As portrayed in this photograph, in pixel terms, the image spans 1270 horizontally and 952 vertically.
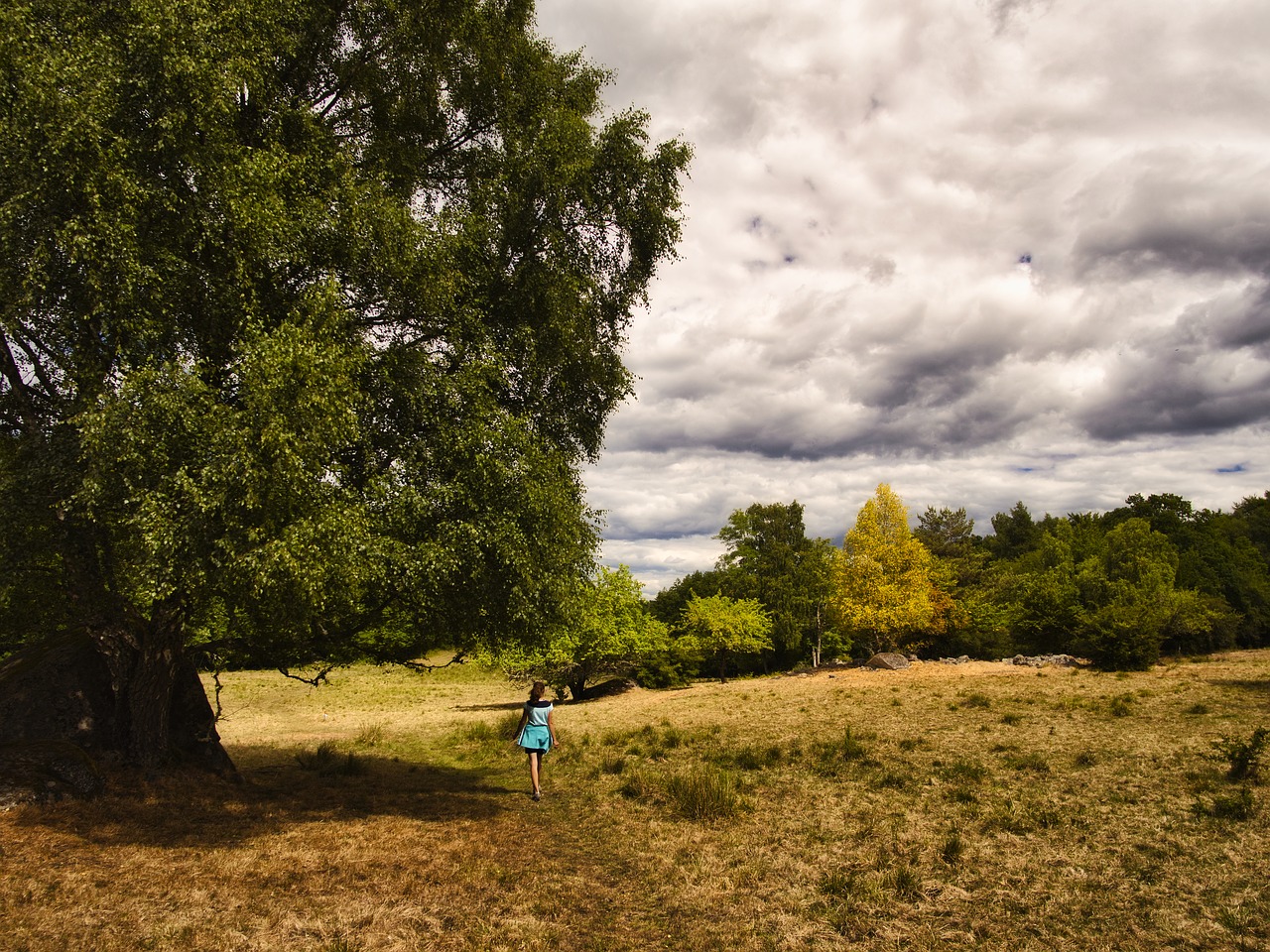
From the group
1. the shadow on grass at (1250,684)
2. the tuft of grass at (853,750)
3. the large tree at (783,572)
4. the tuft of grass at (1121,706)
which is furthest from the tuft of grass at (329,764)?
the large tree at (783,572)

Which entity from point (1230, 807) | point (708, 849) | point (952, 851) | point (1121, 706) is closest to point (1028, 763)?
point (1230, 807)

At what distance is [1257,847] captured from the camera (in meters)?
7.22

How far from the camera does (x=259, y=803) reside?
11461mm

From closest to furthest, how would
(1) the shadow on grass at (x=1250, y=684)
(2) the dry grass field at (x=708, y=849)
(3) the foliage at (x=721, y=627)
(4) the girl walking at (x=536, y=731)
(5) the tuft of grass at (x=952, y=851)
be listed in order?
(2) the dry grass field at (x=708, y=849) → (5) the tuft of grass at (x=952, y=851) → (4) the girl walking at (x=536, y=731) → (1) the shadow on grass at (x=1250, y=684) → (3) the foliage at (x=721, y=627)

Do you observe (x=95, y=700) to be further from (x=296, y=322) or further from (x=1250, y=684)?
(x=1250, y=684)

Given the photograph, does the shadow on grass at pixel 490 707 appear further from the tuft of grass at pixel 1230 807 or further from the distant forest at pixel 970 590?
the tuft of grass at pixel 1230 807

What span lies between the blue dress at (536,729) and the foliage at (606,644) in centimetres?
1867

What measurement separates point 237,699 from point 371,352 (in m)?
34.1

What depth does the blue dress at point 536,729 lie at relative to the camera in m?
12.8

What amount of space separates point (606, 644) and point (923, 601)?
20654 millimetres

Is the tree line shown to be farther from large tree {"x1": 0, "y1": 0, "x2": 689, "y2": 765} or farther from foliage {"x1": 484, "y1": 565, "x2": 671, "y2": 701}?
large tree {"x1": 0, "y1": 0, "x2": 689, "y2": 765}

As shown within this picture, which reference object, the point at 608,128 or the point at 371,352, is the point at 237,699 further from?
the point at 608,128

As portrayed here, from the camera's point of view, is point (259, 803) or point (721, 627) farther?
point (721, 627)

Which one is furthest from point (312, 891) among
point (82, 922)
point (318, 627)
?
point (318, 627)
